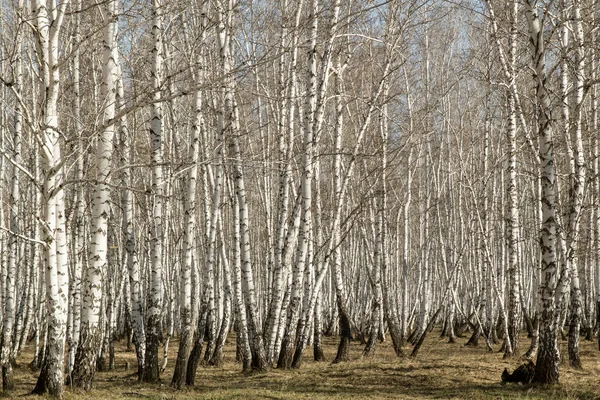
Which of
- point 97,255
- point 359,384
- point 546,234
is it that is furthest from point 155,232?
point 546,234

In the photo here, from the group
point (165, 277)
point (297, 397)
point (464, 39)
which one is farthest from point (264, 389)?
point (464, 39)

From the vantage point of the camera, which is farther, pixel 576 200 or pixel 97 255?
pixel 576 200

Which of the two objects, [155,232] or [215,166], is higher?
[215,166]

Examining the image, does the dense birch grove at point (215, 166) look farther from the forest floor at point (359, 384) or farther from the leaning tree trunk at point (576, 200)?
the forest floor at point (359, 384)

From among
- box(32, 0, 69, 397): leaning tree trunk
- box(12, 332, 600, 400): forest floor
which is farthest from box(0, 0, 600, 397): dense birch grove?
box(12, 332, 600, 400): forest floor

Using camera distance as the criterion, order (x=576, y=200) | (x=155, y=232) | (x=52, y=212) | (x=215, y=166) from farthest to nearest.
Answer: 1. (x=215, y=166)
2. (x=155, y=232)
3. (x=576, y=200)
4. (x=52, y=212)

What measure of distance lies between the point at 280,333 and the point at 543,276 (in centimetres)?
572

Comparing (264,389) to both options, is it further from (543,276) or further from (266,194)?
(266,194)

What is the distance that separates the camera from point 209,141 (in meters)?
16.3

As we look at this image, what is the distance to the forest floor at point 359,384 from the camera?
863 centimetres

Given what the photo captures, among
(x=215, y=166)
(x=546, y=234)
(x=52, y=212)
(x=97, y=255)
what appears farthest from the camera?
(x=215, y=166)

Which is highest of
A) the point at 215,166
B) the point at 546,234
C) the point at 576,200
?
the point at 215,166

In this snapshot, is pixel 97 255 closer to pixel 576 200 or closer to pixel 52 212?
pixel 52 212

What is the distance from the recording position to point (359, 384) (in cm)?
1009
